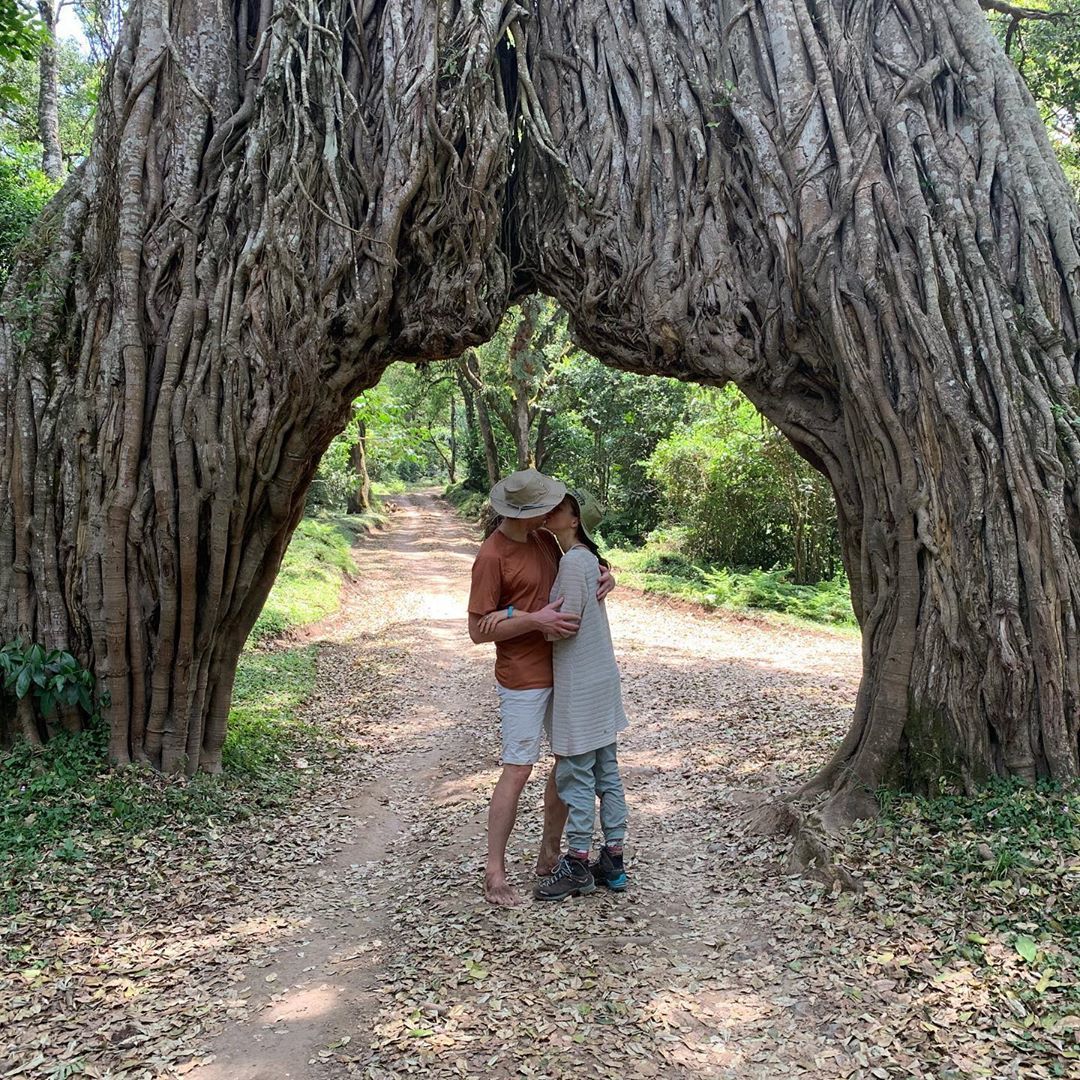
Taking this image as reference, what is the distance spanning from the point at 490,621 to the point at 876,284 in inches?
104

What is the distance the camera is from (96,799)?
14.0ft

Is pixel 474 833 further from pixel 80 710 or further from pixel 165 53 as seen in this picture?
pixel 165 53

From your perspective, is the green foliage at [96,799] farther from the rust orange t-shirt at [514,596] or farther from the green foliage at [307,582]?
the green foliage at [307,582]

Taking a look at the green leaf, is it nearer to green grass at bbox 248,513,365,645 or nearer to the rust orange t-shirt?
the rust orange t-shirt

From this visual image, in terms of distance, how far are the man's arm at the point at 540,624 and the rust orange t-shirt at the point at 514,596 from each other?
0.32 ft

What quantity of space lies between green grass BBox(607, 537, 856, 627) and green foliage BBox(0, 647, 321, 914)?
883cm

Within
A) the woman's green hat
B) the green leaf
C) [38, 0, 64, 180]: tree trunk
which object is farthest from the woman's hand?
[38, 0, 64, 180]: tree trunk

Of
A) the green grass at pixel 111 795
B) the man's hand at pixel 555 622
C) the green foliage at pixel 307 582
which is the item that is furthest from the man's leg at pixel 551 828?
the green foliage at pixel 307 582

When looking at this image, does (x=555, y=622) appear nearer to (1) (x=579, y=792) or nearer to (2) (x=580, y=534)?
(2) (x=580, y=534)

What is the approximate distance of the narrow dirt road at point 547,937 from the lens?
2.70 m

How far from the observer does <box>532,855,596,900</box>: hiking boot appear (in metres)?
3.68

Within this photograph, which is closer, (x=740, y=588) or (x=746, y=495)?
(x=740, y=588)

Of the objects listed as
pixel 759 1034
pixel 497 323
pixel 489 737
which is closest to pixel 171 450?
pixel 497 323

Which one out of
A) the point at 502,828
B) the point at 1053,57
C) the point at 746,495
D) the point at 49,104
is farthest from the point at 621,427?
the point at 502,828
